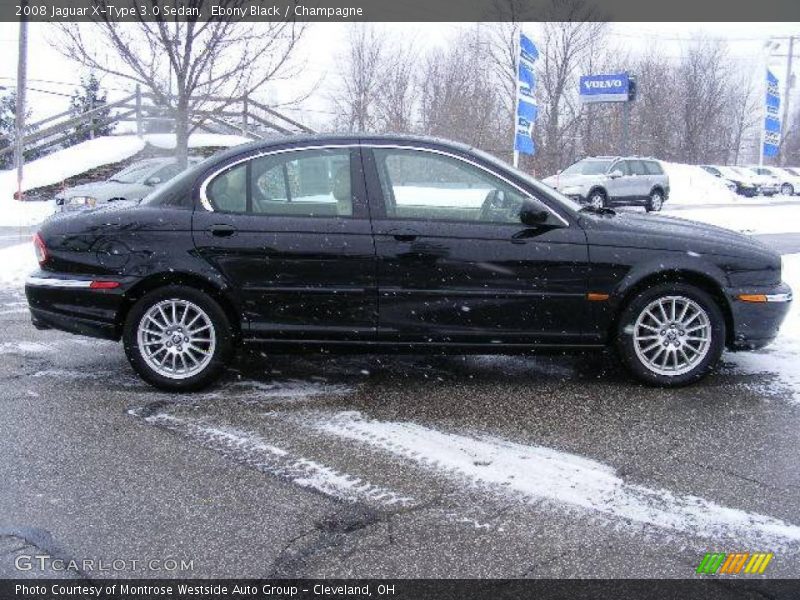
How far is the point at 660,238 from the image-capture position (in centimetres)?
511

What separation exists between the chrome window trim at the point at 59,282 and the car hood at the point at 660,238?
3188mm

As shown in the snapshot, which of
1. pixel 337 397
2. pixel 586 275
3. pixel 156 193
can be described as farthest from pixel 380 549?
pixel 156 193

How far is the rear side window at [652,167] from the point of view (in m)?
24.9

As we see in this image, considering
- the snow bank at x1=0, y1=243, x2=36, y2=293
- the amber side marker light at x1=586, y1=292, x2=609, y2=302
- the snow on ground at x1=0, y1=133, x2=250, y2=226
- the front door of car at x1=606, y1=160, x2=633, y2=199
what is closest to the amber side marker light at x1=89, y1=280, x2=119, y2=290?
the amber side marker light at x1=586, y1=292, x2=609, y2=302

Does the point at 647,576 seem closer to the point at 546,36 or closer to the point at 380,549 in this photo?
the point at 380,549

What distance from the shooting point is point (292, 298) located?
5031 mm

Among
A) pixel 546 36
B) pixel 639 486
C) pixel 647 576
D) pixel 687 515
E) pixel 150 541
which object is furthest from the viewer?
pixel 546 36

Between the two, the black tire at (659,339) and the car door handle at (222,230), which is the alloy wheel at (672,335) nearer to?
the black tire at (659,339)

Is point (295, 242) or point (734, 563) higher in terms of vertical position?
point (295, 242)

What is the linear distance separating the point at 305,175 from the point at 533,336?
1.77 m

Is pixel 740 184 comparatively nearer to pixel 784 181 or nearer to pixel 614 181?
pixel 784 181

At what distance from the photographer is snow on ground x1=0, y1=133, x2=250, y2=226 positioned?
2303 cm

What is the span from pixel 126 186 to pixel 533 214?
11.6m

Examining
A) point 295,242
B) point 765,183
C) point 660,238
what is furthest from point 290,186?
point 765,183
